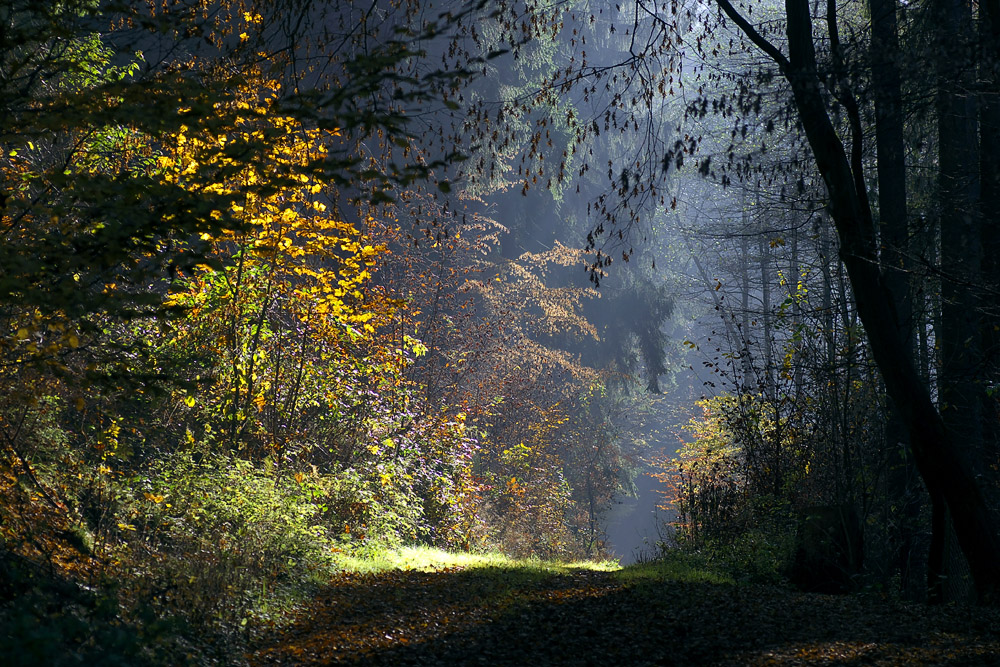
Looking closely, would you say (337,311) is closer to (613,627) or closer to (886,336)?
(613,627)

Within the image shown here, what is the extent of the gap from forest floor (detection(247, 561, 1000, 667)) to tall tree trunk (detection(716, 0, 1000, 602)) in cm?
63

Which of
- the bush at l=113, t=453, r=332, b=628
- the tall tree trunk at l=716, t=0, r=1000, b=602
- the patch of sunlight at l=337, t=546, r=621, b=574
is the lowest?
the patch of sunlight at l=337, t=546, r=621, b=574

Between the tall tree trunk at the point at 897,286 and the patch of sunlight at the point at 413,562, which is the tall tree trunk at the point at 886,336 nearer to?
the tall tree trunk at the point at 897,286

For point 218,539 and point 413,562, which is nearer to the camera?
point 218,539

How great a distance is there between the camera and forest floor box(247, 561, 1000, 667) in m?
4.76

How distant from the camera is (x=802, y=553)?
8.82 metres

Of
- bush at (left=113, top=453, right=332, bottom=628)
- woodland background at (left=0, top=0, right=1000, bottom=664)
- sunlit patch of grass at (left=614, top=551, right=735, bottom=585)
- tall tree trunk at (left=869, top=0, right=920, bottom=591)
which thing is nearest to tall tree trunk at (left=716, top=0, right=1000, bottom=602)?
woodland background at (left=0, top=0, right=1000, bottom=664)

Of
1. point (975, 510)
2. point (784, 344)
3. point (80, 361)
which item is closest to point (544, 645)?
point (975, 510)

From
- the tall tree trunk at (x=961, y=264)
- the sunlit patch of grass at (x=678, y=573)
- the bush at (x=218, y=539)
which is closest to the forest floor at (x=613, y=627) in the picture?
the sunlit patch of grass at (x=678, y=573)

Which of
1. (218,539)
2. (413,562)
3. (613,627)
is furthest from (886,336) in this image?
(218,539)

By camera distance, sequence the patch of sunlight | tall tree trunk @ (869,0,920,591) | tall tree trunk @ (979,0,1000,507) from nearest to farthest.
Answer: tall tree trunk @ (979,0,1000,507), the patch of sunlight, tall tree trunk @ (869,0,920,591)

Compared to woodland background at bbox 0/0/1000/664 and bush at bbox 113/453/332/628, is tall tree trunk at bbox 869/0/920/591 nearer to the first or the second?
woodland background at bbox 0/0/1000/664

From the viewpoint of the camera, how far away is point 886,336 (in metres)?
6.62

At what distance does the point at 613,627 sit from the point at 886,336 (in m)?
3.37
